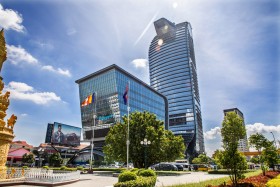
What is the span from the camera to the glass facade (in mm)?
83000

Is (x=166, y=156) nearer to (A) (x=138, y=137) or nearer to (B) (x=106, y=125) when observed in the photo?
(A) (x=138, y=137)

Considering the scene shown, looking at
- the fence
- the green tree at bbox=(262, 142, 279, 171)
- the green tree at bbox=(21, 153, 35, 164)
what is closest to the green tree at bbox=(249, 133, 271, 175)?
the green tree at bbox=(262, 142, 279, 171)

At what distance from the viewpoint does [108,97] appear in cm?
8556

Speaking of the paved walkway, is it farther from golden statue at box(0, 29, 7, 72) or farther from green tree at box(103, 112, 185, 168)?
golden statue at box(0, 29, 7, 72)

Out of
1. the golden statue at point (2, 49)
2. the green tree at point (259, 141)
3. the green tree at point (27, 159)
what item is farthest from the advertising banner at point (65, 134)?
the green tree at point (259, 141)

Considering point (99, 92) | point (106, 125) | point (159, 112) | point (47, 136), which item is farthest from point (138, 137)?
point (47, 136)

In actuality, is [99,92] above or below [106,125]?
above

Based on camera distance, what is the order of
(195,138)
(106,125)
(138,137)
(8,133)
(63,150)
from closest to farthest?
(8,133) → (138,137) → (106,125) → (63,150) → (195,138)

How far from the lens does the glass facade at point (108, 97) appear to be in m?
83.0

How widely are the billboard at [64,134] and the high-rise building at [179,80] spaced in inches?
3405

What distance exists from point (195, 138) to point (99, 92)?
8841 cm

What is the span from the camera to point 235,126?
18469 millimetres

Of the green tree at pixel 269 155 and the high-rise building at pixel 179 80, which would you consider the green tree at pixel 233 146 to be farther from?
the high-rise building at pixel 179 80

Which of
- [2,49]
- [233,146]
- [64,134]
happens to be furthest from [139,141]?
[64,134]
